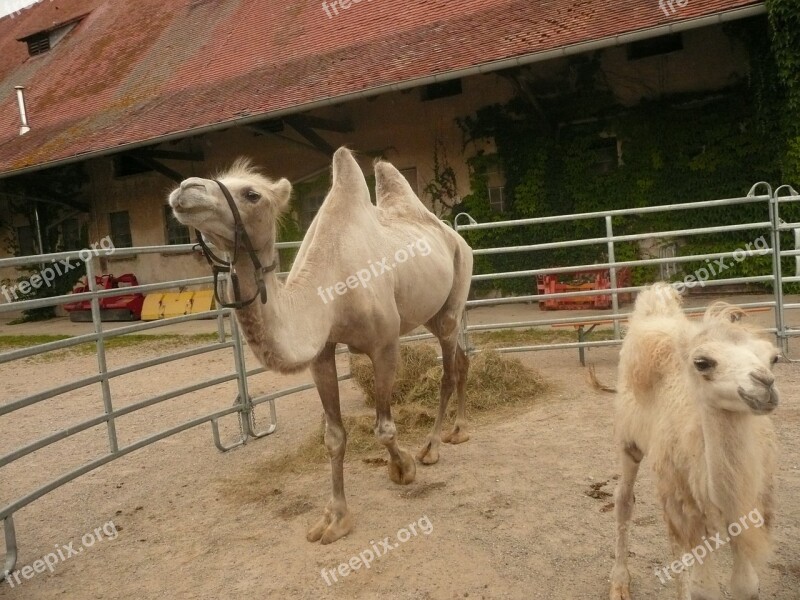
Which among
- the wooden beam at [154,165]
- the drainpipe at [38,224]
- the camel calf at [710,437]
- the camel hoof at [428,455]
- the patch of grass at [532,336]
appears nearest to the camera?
the camel calf at [710,437]

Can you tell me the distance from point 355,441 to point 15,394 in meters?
5.87

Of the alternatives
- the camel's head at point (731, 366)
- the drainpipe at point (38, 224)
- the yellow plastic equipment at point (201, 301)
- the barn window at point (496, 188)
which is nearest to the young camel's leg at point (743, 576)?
the camel's head at point (731, 366)

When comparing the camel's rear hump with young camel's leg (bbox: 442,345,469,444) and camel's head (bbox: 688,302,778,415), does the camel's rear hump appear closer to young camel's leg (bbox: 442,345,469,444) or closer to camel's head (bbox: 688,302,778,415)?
young camel's leg (bbox: 442,345,469,444)

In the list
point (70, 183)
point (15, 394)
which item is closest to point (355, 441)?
point (15, 394)

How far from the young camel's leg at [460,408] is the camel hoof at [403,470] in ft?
2.87

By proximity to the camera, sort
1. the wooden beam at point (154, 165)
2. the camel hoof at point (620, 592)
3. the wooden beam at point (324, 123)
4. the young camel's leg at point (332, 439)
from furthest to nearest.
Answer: the wooden beam at point (154, 165) < the wooden beam at point (324, 123) < the young camel's leg at point (332, 439) < the camel hoof at point (620, 592)

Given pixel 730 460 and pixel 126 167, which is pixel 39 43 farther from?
pixel 730 460

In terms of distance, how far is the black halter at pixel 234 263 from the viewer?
2.97m

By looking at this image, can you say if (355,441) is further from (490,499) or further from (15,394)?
(15,394)

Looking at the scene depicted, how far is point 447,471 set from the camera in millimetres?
4617

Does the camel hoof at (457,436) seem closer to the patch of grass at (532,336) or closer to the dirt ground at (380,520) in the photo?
the dirt ground at (380,520)

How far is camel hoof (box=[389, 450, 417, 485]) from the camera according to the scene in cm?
439

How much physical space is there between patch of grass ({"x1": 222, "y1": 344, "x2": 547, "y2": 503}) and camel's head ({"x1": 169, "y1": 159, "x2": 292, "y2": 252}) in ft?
6.84

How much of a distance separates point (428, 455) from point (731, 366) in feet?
9.35
